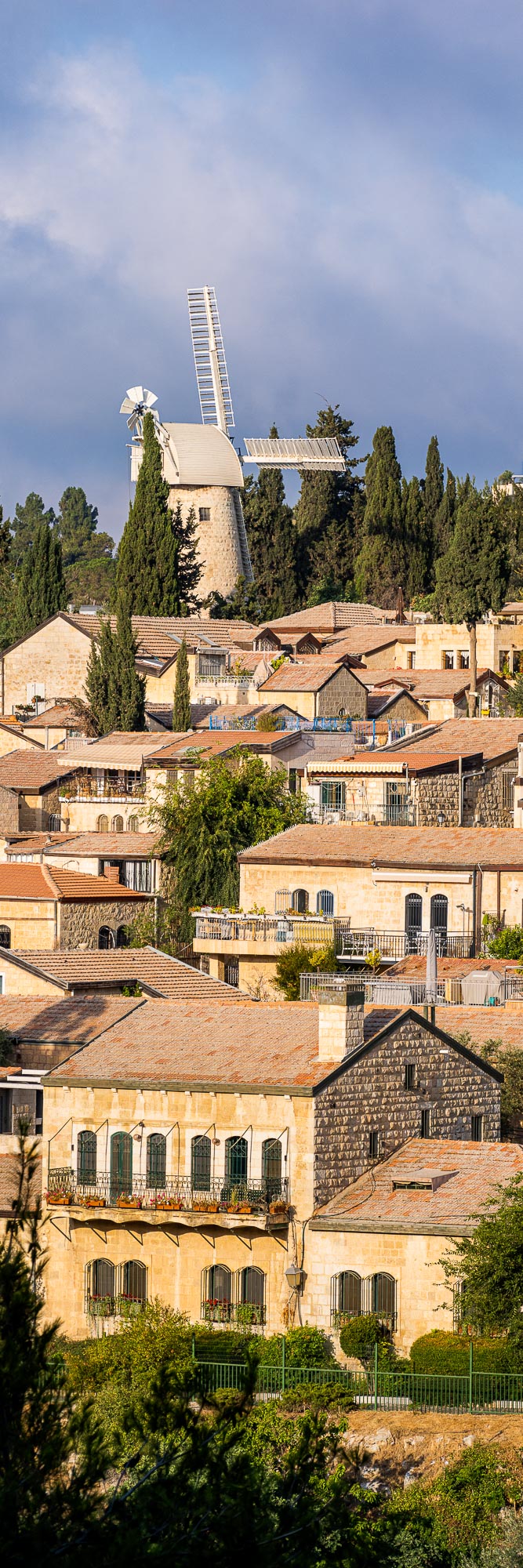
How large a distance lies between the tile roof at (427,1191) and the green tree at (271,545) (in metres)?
79.5

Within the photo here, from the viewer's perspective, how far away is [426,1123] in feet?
132

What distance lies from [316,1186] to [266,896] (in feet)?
74.4

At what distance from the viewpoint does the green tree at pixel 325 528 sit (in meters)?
121

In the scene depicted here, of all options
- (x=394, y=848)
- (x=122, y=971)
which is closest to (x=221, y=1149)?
(x=122, y=971)

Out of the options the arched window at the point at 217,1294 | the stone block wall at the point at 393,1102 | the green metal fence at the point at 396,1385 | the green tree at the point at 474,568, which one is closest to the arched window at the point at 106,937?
the stone block wall at the point at 393,1102

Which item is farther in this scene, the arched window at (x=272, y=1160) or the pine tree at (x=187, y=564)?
the pine tree at (x=187, y=564)

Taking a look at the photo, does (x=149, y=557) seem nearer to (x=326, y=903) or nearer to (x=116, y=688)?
(x=116, y=688)

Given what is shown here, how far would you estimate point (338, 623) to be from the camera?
104 meters

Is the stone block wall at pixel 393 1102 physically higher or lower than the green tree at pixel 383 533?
lower

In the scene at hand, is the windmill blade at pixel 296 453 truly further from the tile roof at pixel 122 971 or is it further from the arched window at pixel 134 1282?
the arched window at pixel 134 1282

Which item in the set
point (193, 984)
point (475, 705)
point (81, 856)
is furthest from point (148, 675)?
point (193, 984)

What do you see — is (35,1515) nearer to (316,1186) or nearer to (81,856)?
(316,1186)

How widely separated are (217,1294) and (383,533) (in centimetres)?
8061


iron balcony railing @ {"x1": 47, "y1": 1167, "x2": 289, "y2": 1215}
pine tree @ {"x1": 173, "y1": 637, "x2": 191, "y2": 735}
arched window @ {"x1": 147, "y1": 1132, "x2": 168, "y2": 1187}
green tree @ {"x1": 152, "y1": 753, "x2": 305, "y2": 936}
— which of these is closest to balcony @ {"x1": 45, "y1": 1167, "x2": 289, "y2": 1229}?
iron balcony railing @ {"x1": 47, "y1": 1167, "x2": 289, "y2": 1215}
